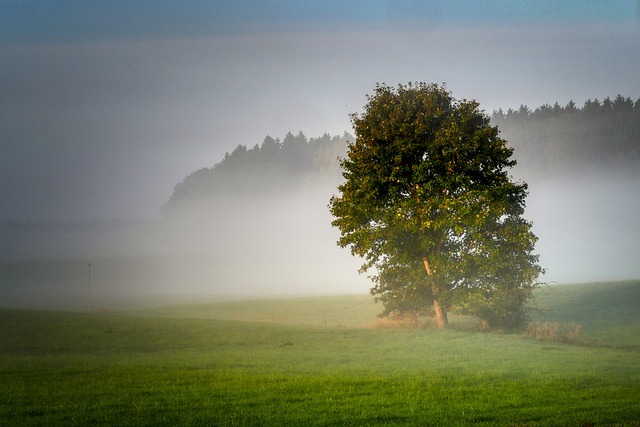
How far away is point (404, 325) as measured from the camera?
63562 mm

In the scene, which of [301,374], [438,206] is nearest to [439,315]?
[438,206]

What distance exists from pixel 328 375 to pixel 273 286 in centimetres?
15589

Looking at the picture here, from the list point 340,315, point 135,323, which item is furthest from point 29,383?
point 340,315

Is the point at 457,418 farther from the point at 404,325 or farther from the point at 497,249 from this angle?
the point at 404,325

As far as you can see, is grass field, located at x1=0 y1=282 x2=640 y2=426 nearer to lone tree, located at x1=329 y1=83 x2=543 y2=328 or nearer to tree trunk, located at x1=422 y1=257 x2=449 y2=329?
tree trunk, located at x1=422 y1=257 x2=449 y2=329

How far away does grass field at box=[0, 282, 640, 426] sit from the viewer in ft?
81.6

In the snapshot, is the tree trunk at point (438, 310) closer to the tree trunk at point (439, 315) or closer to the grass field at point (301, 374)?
the tree trunk at point (439, 315)

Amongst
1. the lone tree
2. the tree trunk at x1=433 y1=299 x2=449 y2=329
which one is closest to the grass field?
the tree trunk at x1=433 y1=299 x2=449 y2=329

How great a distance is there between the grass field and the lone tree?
462 cm

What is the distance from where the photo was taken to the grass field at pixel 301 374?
81.6 feet

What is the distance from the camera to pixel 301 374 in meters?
36.4

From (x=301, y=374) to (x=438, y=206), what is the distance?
23470 mm

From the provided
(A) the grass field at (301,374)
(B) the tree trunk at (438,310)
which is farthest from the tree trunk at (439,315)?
(A) the grass field at (301,374)

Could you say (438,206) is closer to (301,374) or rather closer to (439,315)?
(439,315)
